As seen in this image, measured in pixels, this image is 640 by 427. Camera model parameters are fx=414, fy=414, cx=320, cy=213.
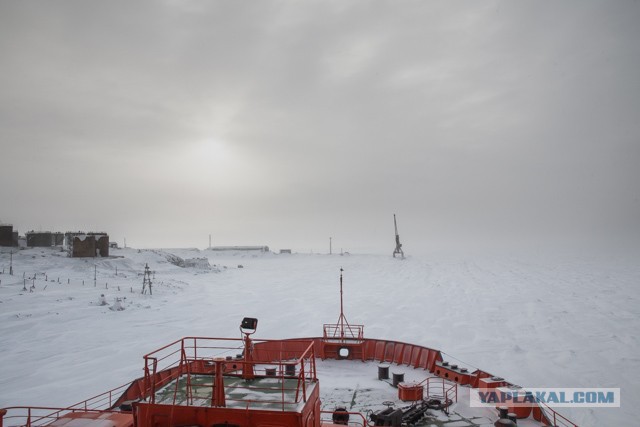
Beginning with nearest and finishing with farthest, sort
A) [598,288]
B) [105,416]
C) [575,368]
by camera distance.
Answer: [105,416]
[575,368]
[598,288]

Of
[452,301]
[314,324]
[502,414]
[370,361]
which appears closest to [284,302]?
[314,324]

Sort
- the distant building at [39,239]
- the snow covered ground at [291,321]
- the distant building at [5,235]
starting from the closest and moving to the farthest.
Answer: the snow covered ground at [291,321] → the distant building at [5,235] → the distant building at [39,239]

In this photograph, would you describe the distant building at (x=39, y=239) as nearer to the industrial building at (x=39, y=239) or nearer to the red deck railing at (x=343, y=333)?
the industrial building at (x=39, y=239)

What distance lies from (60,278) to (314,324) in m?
25.3

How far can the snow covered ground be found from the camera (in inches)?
880

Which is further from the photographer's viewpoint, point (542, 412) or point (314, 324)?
point (314, 324)

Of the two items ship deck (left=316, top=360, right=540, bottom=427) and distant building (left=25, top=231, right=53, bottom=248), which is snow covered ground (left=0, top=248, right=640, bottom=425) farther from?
distant building (left=25, top=231, right=53, bottom=248)

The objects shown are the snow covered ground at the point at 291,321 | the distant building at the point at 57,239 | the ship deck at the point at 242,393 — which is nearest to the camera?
the ship deck at the point at 242,393

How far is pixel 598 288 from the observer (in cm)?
5641

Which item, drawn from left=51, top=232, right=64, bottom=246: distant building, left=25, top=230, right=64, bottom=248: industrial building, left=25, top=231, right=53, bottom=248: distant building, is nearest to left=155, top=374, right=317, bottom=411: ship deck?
left=25, top=231, right=53, bottom=248: distant building

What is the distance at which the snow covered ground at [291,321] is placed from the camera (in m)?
22.3

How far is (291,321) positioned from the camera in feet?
120

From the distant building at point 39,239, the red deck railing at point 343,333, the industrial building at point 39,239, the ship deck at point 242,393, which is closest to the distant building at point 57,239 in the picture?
the industrial building at point 39,239

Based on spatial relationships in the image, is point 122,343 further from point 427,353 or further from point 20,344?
point 427,353
